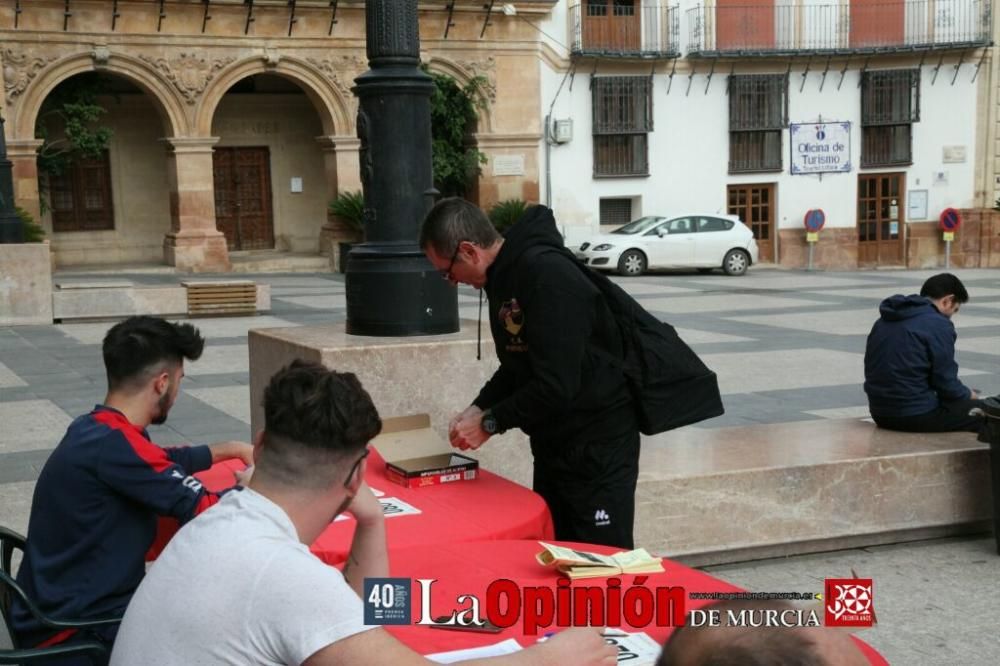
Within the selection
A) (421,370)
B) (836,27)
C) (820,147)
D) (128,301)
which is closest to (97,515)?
(421,370)

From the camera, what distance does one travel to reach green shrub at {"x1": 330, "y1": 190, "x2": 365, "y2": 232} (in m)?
23.7

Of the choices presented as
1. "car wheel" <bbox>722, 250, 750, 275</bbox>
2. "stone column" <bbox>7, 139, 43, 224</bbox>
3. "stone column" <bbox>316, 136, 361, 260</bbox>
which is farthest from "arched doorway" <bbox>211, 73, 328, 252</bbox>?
"car wheel" <bbox>722, 250, 750, 275</bbox>

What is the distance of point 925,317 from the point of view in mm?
5766

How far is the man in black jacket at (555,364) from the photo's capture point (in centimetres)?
339

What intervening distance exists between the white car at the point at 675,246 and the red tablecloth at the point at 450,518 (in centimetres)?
1994

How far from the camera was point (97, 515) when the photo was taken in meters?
2.93

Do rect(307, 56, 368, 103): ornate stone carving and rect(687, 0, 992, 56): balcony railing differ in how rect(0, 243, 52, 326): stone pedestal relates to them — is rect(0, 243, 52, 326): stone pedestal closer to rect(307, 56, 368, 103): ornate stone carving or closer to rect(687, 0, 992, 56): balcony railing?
rect(307, 56, 368, 103): ornate stone carving

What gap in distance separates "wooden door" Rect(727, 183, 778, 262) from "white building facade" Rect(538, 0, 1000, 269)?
0.03m

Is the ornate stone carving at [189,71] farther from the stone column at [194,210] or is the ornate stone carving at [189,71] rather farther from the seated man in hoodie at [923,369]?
the seated man in hoodie at [923,369]

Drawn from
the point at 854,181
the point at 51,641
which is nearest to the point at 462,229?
the point at 51,641

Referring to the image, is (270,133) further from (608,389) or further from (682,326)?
(608,389)

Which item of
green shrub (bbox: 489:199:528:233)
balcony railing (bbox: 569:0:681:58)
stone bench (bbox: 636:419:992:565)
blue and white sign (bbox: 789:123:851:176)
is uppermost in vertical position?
balcony railing (bbox: 569:0:681:58)

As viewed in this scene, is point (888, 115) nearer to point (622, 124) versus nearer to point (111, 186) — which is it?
point (622, 124)

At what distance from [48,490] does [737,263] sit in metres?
22.5
